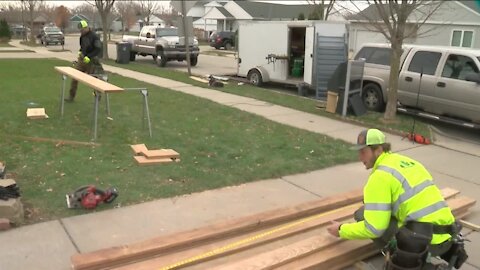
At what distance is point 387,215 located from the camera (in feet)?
10.5

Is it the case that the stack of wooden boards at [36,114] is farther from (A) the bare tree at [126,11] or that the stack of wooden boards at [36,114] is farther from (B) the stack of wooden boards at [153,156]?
(A) the bare tree at [126,11]

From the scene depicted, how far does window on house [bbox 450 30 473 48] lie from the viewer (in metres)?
29.4

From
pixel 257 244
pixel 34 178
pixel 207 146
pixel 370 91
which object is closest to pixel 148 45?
pixel 370 91

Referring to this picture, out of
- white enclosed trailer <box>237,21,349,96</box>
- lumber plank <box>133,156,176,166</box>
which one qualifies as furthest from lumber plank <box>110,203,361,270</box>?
white enclosed trailer <box>237,21,349,96</box>

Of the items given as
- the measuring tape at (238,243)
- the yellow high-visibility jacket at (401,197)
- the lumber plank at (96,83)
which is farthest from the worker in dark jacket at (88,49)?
the yellow high-visibility jacket at (401,197)

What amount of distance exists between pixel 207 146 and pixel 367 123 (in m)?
4.25

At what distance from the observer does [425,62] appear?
10398 millimetres

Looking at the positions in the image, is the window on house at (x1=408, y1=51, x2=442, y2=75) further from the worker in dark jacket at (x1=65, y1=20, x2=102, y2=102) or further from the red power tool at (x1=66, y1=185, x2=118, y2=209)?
the red power tool at (x1=66, y1=185, x2=118, y2=209)

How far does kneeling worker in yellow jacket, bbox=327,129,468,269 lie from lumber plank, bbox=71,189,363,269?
1250 mm

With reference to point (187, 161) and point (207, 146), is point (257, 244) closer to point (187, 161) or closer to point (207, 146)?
point (187, 161)

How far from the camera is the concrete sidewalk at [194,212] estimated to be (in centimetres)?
401

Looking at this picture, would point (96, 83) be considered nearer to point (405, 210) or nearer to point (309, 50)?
point (405, 210)

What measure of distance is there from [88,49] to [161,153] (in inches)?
182

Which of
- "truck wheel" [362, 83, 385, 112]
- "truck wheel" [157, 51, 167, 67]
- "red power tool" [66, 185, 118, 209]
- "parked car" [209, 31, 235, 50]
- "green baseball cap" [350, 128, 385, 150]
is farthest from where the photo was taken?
"parked car" [209, 31, 235, 50]
